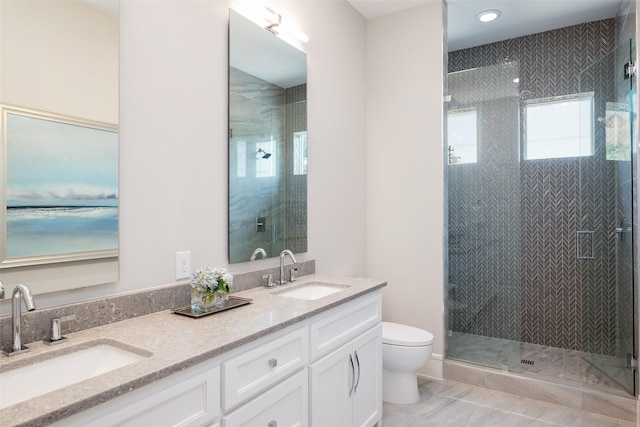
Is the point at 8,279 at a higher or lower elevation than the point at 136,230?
lower

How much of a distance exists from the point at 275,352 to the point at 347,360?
0.59 meters

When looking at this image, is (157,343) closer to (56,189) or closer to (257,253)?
(56,189)

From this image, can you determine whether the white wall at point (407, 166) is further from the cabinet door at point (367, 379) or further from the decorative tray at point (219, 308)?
the decorative tray at point (219, 308)

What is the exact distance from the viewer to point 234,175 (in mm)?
1984

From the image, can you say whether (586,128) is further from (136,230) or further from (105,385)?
(105,385)

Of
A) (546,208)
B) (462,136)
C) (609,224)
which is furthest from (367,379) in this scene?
(546,208)

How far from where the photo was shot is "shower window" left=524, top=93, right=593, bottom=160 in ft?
10.6

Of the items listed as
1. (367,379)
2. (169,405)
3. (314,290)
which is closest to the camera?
(169,405)

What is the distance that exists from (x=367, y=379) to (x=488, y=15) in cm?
285

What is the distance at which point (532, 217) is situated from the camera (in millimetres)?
3498

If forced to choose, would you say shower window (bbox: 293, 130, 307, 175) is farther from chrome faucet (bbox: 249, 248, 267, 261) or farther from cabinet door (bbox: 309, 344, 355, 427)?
cabinet door (bbox: 309, 344, 355, 427)

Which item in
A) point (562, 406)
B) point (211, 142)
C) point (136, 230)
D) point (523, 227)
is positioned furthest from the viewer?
point (523, 227)

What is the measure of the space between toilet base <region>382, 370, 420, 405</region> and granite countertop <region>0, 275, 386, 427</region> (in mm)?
1038

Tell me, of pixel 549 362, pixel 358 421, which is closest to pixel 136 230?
pixel 358 421
